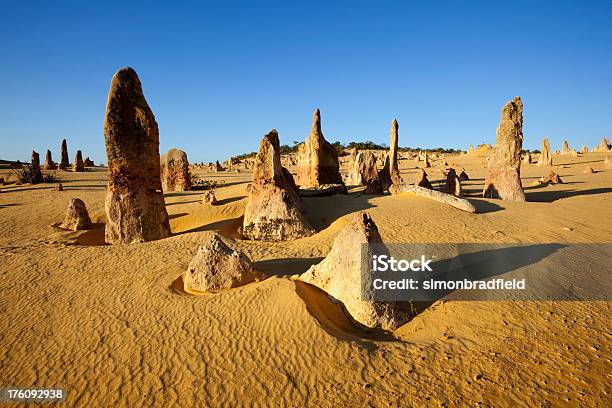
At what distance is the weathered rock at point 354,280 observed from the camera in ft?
16.0

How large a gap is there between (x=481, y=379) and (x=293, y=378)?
6.49 feet

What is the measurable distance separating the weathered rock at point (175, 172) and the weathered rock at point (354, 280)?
16167 millimetres

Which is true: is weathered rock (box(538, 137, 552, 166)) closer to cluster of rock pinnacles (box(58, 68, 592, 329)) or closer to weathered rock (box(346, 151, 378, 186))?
weathered rock (box(346, 151, 378, 186))

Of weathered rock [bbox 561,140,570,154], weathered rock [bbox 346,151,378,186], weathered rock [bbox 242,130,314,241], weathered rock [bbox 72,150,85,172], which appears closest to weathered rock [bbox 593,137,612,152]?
weathered rock [bbox 561,140,570,154]

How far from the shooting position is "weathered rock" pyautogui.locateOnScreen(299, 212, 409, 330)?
4.87 metres

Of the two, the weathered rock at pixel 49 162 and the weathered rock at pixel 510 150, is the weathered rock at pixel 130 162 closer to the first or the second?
the weathered rock at pixel 510 150

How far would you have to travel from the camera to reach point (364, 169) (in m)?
A: 20.4

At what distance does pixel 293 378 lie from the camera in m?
3.89

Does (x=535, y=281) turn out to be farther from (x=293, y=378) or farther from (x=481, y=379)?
(x=293, y=378)

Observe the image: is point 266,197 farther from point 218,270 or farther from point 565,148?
point 565,148

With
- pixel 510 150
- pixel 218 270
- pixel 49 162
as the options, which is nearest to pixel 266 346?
pixel 218 270

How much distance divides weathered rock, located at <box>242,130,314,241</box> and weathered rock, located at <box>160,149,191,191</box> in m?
11.2

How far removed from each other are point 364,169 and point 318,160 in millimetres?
5043

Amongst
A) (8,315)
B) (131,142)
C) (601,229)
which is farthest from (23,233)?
(601,229)
